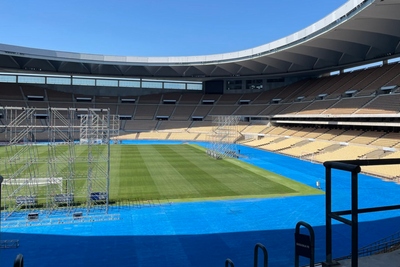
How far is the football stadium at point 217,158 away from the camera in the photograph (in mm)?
11188

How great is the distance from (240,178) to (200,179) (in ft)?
10.4

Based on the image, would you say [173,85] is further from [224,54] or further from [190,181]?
[190,181]

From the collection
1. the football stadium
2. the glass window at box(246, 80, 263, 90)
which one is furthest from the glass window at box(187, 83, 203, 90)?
the glass window at box(246, 80, 263, 90)

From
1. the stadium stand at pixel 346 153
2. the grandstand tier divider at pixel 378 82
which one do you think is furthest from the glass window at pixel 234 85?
the stadium stand at pixel 346 153

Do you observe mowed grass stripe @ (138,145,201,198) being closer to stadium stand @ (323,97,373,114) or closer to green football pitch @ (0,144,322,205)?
green football pitch @ (0,144,322,205)

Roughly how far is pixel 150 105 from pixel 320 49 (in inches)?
1536

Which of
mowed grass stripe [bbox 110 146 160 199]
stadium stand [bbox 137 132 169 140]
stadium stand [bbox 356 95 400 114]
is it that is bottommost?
mowed grass stripe [bbox 110 146 160 199]

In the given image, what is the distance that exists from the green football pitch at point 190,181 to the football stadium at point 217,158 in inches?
7.8

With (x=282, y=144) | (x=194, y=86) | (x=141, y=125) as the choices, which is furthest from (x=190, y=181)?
(x=194, y=86)

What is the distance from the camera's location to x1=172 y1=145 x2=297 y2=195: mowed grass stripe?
20031mm

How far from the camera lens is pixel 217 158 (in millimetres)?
33844

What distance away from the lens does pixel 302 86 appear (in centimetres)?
5962

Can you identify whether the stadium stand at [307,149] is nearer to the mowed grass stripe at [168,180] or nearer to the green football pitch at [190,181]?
the green football pitch at [190,181]

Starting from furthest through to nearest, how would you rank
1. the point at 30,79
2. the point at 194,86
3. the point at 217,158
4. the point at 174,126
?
the point at 194,86 < the point at 30,79 < the point at 174,126 < the point at 217,158
